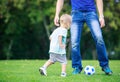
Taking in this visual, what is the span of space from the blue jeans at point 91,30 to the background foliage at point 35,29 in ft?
72.4

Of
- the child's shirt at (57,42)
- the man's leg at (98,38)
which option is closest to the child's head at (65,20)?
the child's shirt at (57,42)

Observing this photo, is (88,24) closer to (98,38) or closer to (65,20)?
(98,38)

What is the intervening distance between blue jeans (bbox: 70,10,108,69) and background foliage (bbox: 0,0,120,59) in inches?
868

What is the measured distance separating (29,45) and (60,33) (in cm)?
3097

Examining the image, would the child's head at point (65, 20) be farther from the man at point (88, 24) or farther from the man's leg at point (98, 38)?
the man's leg at point (98, 38)

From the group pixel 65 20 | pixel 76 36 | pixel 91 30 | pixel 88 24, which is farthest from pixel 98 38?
pixel 65 20

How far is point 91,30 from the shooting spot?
1134 cm

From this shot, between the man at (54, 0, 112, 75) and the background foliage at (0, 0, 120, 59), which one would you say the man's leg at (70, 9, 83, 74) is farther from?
the background foliage at (0, 0, 120, 59)

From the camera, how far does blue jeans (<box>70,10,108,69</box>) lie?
11211 mm

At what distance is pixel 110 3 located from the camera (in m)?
34.1

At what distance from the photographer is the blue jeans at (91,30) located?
36.8 ft

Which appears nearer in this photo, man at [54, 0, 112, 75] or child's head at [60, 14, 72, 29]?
child's head at [60, 14, 72, 29]

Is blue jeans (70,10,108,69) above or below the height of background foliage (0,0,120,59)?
above

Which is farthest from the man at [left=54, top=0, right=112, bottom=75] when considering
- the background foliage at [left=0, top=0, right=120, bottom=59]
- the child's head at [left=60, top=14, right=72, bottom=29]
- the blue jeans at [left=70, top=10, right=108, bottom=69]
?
the background foliage at [left=0, top=0, right=120, bottom=59]
